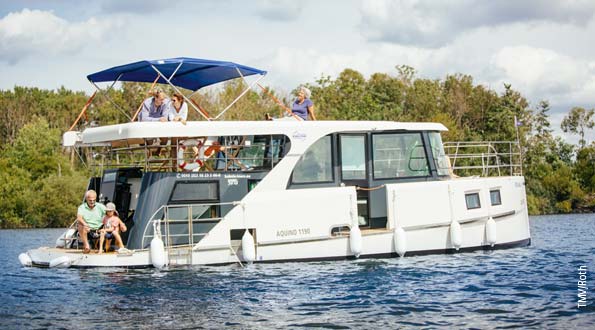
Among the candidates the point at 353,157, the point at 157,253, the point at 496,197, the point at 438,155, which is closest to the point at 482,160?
the point at 496,197

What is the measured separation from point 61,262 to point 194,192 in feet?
10.1

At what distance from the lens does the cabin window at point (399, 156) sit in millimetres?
19344

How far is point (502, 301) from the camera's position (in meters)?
13.5

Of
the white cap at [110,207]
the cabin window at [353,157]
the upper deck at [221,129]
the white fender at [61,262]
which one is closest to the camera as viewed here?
the upper deck at [221,129]

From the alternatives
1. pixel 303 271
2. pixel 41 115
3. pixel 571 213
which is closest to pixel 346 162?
pixel 303 271

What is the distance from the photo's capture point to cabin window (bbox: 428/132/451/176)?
2007 cm

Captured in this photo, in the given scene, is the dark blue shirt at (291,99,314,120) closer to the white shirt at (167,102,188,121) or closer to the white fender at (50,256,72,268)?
the white shirt at (167,102,188,121)

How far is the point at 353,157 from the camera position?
62.8ft

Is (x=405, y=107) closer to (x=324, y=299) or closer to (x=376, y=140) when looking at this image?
(x=376, y=140)

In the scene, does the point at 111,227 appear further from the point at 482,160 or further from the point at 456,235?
the point at 482,160

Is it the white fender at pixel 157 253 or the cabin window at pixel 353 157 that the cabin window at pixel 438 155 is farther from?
the white fender at pixel 157 253

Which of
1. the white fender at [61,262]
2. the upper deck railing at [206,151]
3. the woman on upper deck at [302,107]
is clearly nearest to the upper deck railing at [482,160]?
the woman on upper deck at [302,107]

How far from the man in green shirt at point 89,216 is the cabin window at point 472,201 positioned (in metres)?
8.24

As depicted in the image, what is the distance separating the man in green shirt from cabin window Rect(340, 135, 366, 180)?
5.41 m
